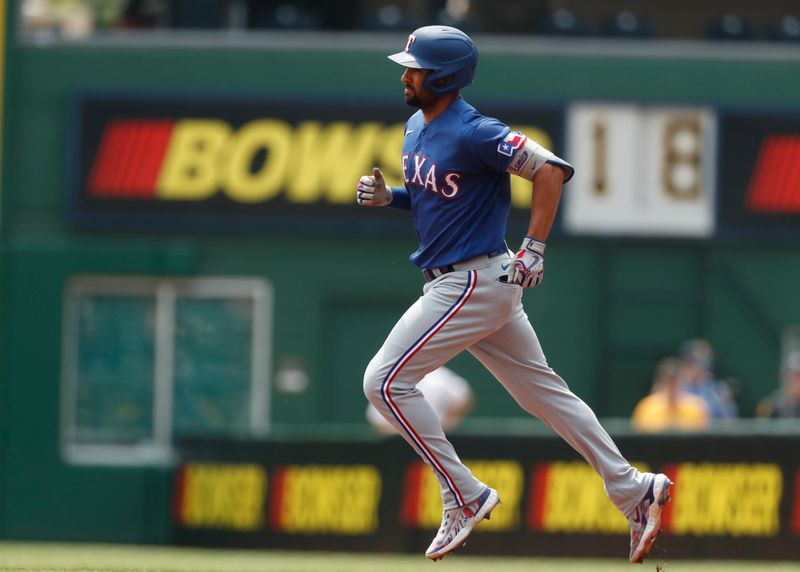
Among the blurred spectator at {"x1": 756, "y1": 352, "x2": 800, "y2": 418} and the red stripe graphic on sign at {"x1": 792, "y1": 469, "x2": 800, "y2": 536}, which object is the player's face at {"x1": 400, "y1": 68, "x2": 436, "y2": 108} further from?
the blurred spectator at {"x1": 756, "y1": 352, "x2": 800, "y2": 418}

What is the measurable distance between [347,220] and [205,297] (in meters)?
1.67

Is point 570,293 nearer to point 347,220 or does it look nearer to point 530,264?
point 347,220

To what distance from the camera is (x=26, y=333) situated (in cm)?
1758

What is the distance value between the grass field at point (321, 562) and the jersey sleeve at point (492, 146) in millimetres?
3868

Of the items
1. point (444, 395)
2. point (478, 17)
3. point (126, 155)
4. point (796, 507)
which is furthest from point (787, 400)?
point (126, 155)

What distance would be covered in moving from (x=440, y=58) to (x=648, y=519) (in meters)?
2.31

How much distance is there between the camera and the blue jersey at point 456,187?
295 inches

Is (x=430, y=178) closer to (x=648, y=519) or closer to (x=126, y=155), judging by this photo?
(x=648, y=519)

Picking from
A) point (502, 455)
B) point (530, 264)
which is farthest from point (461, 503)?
point (502, 455)

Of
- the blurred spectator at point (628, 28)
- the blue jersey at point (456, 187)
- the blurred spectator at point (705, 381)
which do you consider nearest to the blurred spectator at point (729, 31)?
the blurred spectator at point (628, 28)

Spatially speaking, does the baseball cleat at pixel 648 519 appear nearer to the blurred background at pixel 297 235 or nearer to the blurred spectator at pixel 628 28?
the blurred background at pixel 297 235

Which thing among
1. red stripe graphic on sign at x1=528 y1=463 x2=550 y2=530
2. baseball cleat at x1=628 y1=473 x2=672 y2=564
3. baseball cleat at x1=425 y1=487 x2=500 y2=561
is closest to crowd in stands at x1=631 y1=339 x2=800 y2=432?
A: red stripe graphic on sign at x1=528 y1=463 x2=550 y2=530

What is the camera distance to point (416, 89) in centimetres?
764

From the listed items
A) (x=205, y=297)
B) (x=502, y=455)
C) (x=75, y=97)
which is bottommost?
(x=502, y=455)
